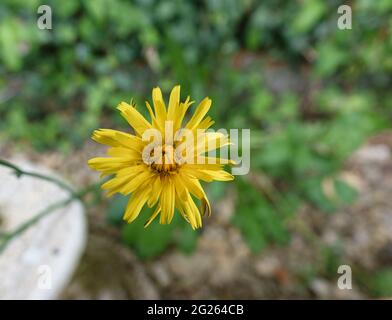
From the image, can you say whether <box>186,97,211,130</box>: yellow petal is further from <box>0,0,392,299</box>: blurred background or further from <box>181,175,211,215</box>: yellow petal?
<box>0,0,392,299</box>: blurred background

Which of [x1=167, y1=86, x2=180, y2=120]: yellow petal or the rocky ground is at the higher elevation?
[x1=167, y1=86, x2=180, y2=120]: yellow petal

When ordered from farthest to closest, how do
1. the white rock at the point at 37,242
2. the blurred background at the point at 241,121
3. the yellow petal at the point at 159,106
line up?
the blurred background at the point at 241,121 → the white rock at the point at 37,242 → the yellow petal at the point at 159,106

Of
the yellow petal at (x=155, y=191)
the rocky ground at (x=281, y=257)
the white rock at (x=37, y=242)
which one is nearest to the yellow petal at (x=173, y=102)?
the yellow petal at (x=155, y=191)

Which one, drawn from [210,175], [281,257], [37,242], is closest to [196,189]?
[210,175]

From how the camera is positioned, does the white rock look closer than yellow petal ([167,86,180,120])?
No

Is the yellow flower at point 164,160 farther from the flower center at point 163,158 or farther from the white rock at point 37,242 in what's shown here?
the white rock at point 37,242

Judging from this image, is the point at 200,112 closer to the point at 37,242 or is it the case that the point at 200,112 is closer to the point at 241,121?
the point at 37,242

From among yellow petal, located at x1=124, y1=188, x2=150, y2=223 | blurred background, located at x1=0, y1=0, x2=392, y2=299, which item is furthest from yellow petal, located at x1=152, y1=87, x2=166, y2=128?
blurred background, located at x1=0, y1=0, x2=392, y2=299

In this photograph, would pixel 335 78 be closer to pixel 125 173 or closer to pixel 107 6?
pixel 107 6
